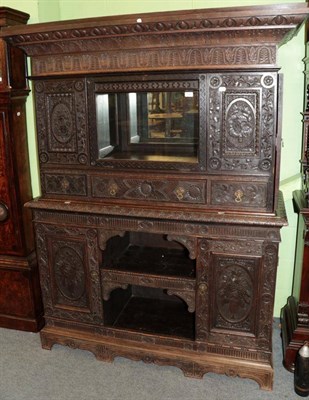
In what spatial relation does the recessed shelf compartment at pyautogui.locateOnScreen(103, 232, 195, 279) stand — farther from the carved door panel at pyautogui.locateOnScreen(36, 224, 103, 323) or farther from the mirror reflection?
the mirror reflection

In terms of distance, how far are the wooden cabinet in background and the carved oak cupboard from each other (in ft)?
0.87

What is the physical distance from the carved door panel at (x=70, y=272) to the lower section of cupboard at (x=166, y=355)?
0.39ft

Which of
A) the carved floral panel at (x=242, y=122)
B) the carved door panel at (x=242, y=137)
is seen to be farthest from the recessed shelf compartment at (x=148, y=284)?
the carved floral panel at (x=242, y=122)

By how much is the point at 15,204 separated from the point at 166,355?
132 centimetres

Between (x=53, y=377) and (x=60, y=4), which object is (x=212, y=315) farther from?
(x=60, y=4)

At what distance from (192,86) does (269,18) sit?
463mm

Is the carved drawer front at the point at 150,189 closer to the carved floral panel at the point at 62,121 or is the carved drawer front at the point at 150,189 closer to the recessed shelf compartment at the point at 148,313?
the carved floral panel at the point at 62,121

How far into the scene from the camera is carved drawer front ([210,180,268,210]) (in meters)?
2.05

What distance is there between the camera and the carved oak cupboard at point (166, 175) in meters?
1.94

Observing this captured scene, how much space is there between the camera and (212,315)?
226cm

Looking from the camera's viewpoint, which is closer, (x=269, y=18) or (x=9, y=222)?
(x=269, y=18)

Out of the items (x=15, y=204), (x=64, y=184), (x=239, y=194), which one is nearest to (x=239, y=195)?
(x=239, y=194)

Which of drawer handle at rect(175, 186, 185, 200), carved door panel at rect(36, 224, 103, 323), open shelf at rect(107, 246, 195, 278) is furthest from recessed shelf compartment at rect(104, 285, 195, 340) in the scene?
drawer handle at rect(175, 186, 185, 200)

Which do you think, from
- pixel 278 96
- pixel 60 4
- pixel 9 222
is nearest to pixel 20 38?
pixel 60 4
